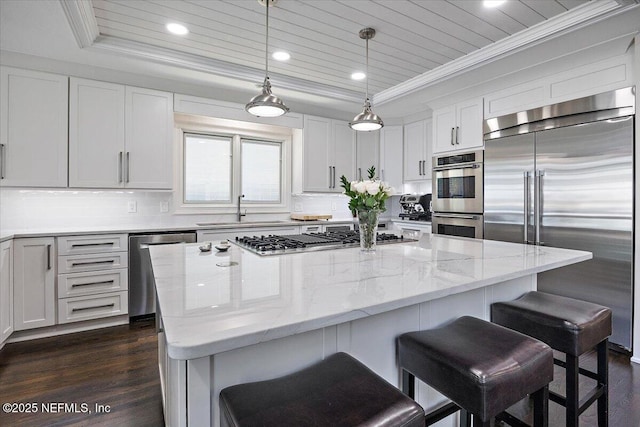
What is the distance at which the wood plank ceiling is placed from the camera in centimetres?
220

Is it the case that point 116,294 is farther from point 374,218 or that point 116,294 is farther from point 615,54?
point 615,54

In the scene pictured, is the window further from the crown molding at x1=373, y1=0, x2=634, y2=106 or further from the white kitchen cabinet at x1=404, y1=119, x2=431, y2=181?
the white kitchen cabinet at x1=404, y1=119, x2=431, y2=181

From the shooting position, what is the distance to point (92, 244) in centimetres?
286

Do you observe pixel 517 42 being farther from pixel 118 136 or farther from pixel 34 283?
pixel 34 283

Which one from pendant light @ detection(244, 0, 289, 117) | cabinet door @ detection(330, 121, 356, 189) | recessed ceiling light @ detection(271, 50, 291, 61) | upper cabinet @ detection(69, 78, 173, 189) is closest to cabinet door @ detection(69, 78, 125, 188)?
upper cabinet @ detection(69, 78, 173, 189)

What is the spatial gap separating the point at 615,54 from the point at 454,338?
9.22 feet

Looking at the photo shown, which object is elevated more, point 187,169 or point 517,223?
point 187,169

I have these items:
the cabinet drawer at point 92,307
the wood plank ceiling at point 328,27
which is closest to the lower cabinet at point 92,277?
the cabinet drawer at point 92,307

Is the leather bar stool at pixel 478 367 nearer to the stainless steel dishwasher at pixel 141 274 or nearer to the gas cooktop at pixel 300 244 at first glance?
the gas cooktop at pixel 300 244

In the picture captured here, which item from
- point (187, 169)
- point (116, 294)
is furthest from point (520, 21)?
point (116, 294)

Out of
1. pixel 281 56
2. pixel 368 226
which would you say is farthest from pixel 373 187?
pixel 281 56

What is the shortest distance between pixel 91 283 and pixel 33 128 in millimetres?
1431

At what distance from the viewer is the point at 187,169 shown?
390cm

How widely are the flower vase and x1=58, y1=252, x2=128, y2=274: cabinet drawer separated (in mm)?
2347
